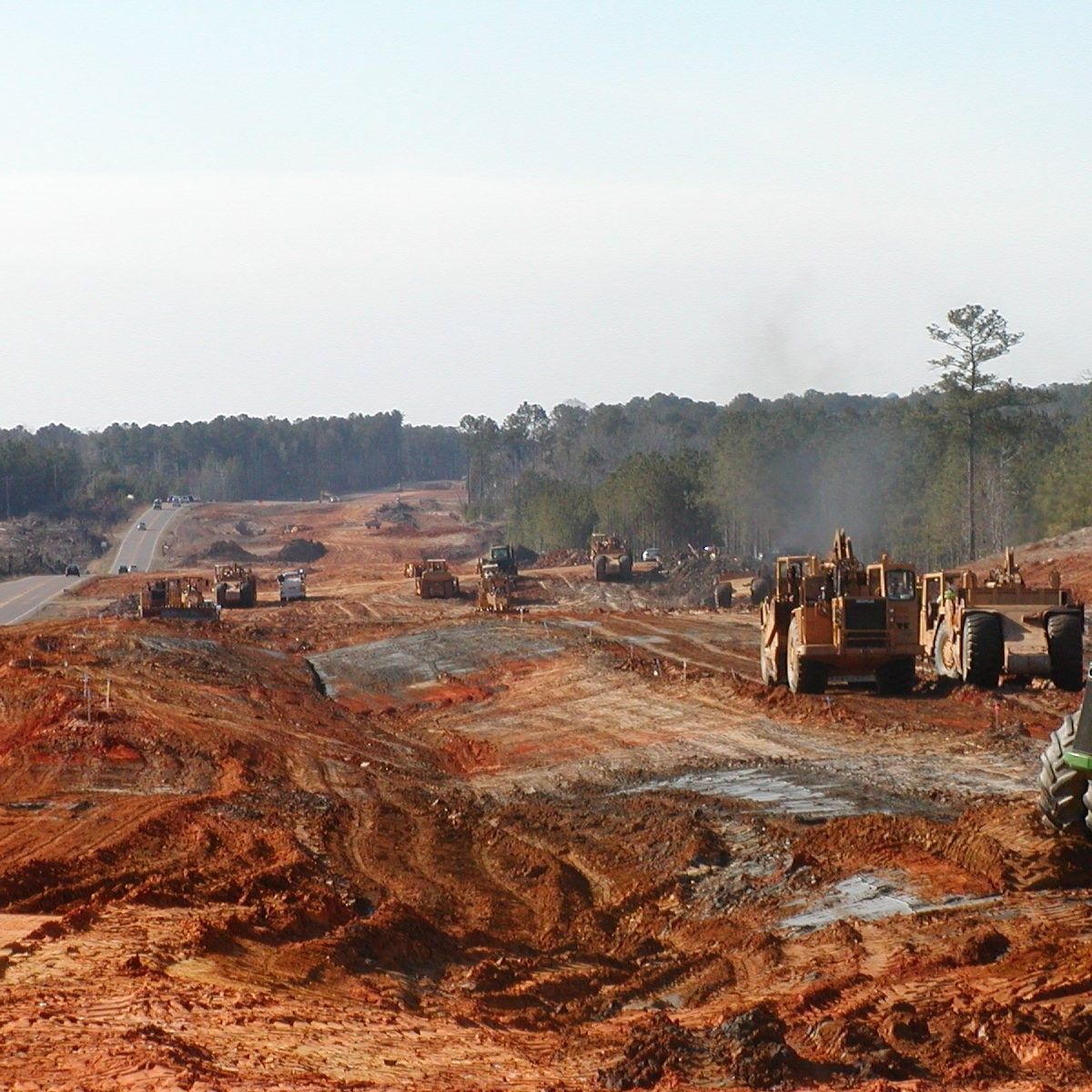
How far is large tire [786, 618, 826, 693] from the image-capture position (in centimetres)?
3061

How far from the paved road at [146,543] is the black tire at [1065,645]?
84199mm

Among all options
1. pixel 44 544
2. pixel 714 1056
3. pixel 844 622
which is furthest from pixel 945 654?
pixel 44 544

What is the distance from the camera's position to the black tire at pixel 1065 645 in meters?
29.8

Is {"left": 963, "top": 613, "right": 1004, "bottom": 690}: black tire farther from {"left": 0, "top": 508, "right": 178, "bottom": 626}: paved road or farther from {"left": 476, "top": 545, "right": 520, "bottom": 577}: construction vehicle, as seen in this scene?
{"left": 476, "top": 545, "right": 520, "bottom": 577}: construction vehicle

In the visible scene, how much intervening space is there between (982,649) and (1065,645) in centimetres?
158

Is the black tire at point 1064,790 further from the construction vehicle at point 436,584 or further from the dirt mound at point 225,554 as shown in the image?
the dirt mound at point 225,554

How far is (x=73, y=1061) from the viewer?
28.9ft

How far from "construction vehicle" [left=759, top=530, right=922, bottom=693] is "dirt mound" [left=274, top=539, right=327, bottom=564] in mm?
84287

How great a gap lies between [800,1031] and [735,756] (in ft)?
50.5

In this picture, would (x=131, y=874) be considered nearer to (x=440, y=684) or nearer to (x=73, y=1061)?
(x=73, y=1061)

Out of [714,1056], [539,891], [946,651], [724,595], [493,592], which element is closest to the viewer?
[714,1056]

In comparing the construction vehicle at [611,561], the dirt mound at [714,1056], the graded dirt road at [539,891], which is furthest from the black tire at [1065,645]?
the construction vehicle at [611,561]

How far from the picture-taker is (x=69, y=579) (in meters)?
91.7

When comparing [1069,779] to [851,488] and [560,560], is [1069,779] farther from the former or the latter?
[851,488]
